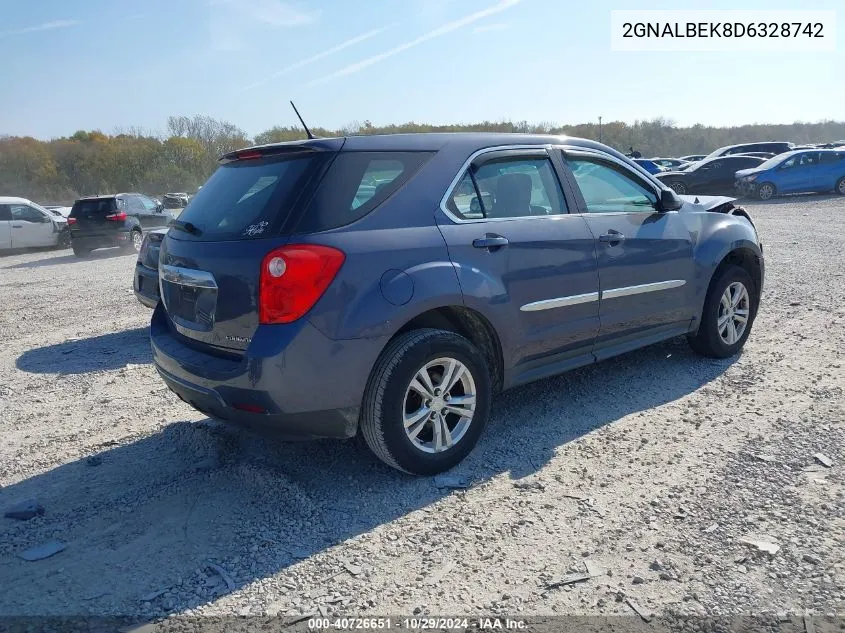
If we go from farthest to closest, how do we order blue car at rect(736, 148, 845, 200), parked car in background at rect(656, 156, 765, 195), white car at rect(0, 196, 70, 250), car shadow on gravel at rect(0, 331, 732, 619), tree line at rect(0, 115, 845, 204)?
tree line at rect(0, 115, 845, 204), parked car in background at rect(656, 156, 765, 195), blue car at rect(736, 148, 845, 200), white car at rect(0, 196, 70, 250), car shadow on gravel at rect(0, 331, 732, 619)

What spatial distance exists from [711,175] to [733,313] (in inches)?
772

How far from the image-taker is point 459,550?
3111 millimetres

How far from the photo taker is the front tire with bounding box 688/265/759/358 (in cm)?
550

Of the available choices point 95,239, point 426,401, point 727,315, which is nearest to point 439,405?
point 426,401

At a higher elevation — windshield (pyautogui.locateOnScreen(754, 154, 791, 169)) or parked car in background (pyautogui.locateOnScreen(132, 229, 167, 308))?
windshield (pyautogui.locateOnScreen(754, 154, 791, 169))

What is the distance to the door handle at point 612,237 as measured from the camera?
15.0ft

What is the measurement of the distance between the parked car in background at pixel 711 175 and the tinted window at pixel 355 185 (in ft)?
68.5

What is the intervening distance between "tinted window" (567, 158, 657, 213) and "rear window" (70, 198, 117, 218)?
15.0 meters

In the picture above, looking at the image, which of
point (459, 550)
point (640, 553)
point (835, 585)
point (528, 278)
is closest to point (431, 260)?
point (528, 278)

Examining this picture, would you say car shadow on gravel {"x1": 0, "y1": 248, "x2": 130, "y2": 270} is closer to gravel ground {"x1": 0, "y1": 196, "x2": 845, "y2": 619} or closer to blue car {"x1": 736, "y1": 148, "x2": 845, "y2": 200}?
gravel ground {"x1": 0, "y1": 196, "x2": 845, "y2": 619}

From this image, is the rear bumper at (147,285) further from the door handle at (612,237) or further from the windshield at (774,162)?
the windshield at (774,162)

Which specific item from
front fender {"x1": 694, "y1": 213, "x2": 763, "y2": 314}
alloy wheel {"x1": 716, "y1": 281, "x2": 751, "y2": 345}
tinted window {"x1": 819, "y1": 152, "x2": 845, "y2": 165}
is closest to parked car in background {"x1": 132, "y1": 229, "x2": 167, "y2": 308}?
front fender {"x1": 694, "y1": 213, "x2": 763, "y2": 314}

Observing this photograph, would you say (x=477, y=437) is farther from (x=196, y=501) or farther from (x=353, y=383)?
(x=196, y=501)

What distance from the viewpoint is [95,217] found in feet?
55.4
